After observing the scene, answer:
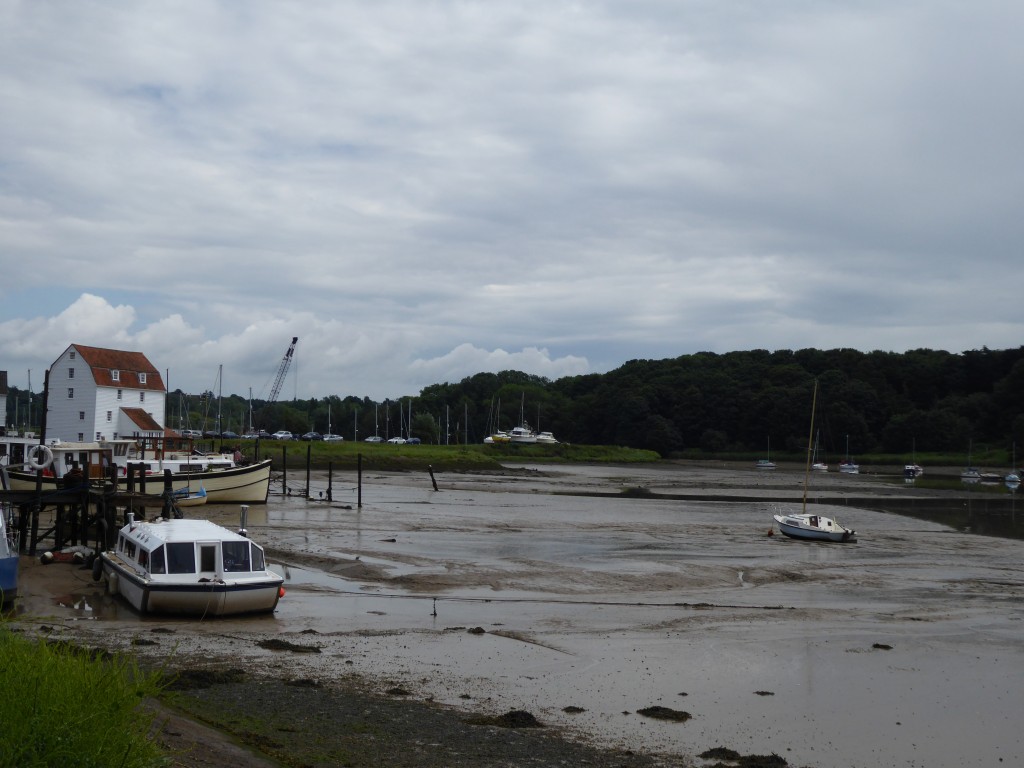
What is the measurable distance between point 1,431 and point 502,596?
45660 mm

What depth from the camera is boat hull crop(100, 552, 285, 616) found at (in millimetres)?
20625

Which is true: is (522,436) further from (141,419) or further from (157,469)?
(157,469)

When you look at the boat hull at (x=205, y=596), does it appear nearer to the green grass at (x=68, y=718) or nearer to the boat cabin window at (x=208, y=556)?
the boat cabin window at (x=208, y=556)

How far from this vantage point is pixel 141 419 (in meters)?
66.8

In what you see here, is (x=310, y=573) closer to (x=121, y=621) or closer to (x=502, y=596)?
(x=502, y=596)

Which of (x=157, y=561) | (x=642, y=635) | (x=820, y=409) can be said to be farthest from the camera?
(x=820, y=409)

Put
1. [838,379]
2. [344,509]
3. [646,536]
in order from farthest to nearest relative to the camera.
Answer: [838,379]
[344,509]
[646,536]

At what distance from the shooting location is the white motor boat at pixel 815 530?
4381 centimetres

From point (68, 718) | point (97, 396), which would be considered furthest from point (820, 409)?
point (68, 718)

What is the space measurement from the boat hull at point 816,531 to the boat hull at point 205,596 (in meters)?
29.5

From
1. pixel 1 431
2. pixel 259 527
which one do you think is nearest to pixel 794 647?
pixel 259 527

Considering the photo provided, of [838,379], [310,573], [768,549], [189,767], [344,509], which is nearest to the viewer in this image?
[189,767]

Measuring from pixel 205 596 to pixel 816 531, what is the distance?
30983 mm

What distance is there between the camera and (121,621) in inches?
→ 794
